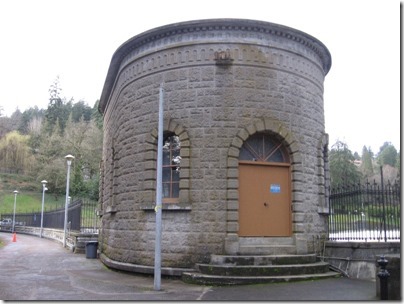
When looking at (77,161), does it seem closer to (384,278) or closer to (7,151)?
(7,151)

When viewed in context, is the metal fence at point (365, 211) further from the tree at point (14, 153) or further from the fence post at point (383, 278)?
the tree at point (14, 153)

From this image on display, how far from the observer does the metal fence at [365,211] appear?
13367 mm

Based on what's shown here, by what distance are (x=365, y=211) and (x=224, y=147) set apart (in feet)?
15.4

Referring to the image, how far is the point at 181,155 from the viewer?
1334 centimetres

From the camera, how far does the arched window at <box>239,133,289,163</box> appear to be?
13547 mm

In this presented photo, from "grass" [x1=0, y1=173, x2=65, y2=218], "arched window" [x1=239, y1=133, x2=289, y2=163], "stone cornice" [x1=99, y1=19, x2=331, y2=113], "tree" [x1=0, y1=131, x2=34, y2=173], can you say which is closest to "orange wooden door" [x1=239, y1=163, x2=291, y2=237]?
"arched window" [x1=239, y1=133, x2=289, y2=163]

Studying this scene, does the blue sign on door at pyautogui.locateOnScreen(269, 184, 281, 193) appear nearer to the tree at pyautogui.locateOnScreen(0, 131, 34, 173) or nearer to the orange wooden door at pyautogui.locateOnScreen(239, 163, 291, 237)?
the orange wooden door at pyautogui.locateOnScreen(239, 163, 291, 237)

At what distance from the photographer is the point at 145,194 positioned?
1376 cm

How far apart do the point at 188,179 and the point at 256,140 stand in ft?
7.81

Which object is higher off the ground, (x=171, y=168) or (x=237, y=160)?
Result: (x=237, y=160)

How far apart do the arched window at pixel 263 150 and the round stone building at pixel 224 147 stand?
31 mm

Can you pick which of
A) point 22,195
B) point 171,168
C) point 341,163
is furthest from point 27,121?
point 171,168

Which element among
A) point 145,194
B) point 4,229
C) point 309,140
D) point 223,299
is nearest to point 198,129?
point 145,194

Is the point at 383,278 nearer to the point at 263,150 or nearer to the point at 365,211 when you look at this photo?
the point at 365,211
